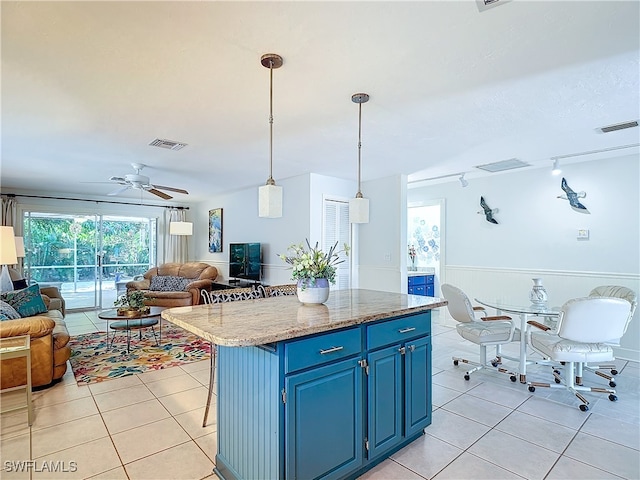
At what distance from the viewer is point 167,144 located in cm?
390

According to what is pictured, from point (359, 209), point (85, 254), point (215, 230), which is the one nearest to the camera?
point (359, 209)

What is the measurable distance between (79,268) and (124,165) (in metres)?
3.89

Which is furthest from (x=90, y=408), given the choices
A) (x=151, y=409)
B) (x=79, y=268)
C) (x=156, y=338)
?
(x=79, y=268)

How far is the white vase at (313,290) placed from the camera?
7.88ft

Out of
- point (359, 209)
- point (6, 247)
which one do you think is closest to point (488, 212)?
point (359, 209)

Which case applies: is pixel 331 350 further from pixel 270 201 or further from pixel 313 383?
pixel 270 201

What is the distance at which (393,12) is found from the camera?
1.70 metres

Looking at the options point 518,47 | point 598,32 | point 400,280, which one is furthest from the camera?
point 400,280

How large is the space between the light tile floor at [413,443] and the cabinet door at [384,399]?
0.55 ft

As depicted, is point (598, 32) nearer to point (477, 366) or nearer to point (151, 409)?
point (477, 366)

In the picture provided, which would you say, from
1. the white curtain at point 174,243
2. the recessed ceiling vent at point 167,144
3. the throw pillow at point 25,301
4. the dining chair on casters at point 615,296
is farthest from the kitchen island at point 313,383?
the white curtain at point 174,243

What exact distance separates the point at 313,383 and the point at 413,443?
1.15 m

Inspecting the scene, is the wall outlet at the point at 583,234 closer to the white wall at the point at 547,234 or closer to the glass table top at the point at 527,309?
the white wall at the point at 547,234

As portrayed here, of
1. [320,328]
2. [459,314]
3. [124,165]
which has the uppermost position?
[124,165]
